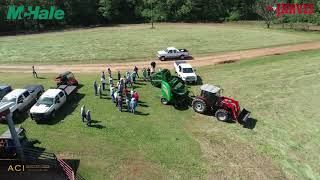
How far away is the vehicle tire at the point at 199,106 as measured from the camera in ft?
86.1

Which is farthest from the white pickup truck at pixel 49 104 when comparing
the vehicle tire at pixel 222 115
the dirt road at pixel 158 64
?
the dirt road at pixel 158 64

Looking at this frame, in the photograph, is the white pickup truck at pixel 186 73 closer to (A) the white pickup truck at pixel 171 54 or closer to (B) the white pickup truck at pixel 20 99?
(A) the white pickup truck at pixel 171 54

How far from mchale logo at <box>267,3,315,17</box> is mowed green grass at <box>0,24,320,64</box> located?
42.5 feet

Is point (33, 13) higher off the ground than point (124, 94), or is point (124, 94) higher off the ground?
point (33, 13)

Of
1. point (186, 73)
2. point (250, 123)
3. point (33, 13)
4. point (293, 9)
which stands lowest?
point (250, 123)

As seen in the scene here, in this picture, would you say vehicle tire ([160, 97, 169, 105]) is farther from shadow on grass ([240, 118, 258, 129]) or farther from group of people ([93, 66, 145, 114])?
shadow on grass ([240, 118, 258, 129])

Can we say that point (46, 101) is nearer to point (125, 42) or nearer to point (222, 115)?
point (222, 115)

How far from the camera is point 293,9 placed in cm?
7962

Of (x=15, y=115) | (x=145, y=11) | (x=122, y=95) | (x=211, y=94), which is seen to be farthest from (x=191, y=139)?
(x=145, y=11)

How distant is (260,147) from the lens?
22.0 m

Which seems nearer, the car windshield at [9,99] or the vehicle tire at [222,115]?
the vehicle tire at [222,115]

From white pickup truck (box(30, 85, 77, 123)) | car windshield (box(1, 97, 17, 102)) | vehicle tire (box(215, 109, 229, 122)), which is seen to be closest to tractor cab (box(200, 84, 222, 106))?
vehicle tire (box(215, 109, 229, 122))

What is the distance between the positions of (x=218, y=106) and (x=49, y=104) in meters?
12.4

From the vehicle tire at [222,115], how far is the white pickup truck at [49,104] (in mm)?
11958
